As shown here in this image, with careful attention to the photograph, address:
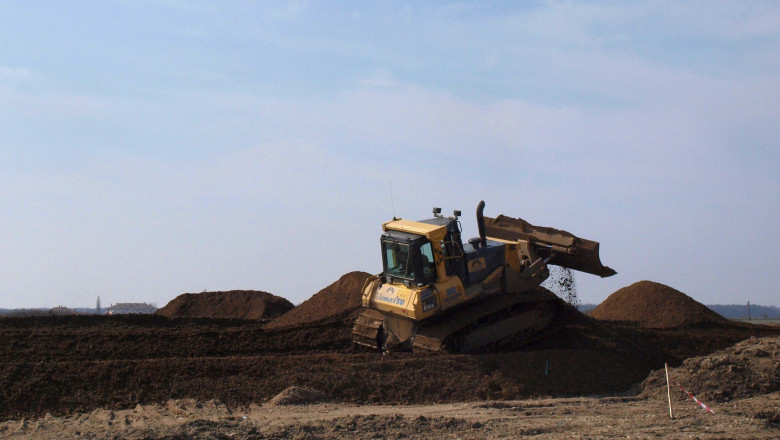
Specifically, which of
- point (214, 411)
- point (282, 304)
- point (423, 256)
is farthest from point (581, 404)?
point (282, 304)

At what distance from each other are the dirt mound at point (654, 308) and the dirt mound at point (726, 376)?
7.56 m

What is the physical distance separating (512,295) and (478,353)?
5.17 feet

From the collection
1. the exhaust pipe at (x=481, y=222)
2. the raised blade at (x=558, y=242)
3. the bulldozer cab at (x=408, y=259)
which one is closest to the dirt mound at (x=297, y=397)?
the bulldozer cab at (x=408, y=259)

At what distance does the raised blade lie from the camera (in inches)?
643

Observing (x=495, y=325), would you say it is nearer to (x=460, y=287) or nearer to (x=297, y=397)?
(x=460, y=287)

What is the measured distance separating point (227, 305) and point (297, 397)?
14.8 m

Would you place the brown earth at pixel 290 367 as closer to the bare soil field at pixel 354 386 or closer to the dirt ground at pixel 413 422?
the bare soil field at pixel 354 386

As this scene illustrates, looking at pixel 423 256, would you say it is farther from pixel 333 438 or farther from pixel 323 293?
pixel 323 293

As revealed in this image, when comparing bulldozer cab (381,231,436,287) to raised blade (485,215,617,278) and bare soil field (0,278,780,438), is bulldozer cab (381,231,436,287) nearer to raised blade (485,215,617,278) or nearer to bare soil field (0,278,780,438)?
bare soil field (0,278,780,438)

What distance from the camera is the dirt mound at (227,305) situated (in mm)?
25234

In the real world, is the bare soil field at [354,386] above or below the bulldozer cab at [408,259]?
below

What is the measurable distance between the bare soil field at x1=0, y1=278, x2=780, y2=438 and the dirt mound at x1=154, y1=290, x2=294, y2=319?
8338 mm

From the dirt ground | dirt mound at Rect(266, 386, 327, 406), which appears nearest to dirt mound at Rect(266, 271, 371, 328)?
dirt mound at Rect(266, 386, 327, 406)

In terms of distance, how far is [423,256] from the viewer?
14188 millimetres
